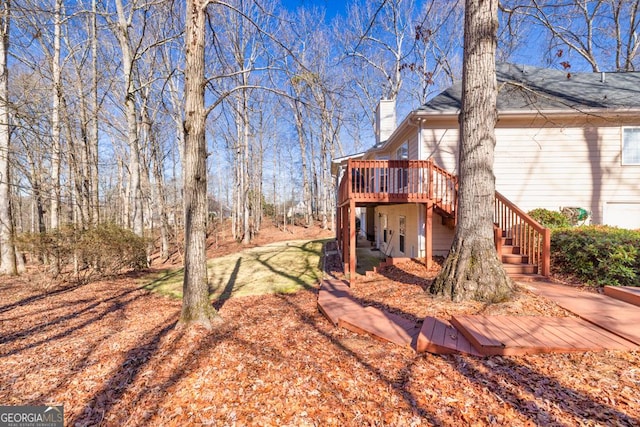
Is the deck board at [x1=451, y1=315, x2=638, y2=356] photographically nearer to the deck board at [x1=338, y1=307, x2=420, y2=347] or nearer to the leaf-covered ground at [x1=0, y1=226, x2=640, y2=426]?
the leaf-covered ground at [x1=0, y1=226, x2=640, y2=426]

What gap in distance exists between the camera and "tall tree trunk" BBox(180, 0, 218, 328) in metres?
4.20

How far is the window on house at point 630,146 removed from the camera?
8055 mm

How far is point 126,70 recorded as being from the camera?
32.3 ft

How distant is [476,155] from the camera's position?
15.1 ft

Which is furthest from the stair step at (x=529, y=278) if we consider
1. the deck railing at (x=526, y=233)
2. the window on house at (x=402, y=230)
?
the window on house at (x=402, y=230)

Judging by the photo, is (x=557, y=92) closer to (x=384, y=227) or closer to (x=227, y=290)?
(x=384, y=227)

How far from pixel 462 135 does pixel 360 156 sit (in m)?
9.45

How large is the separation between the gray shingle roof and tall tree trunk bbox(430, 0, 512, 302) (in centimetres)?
354

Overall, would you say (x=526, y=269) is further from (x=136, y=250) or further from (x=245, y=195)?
(x=245, y=195)

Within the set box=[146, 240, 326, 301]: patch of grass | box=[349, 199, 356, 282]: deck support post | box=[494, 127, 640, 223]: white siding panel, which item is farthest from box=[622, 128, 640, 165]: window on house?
box=[146, 240, 326, 301]: patch of grass

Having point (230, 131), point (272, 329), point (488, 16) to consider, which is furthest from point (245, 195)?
point (488, 16)

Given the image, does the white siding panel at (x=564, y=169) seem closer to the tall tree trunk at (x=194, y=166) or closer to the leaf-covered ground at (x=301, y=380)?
the leaf-covered ground at (x=301, y=380)

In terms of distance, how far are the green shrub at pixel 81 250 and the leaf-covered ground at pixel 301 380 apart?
4349 mm

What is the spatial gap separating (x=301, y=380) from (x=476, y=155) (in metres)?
4.28
